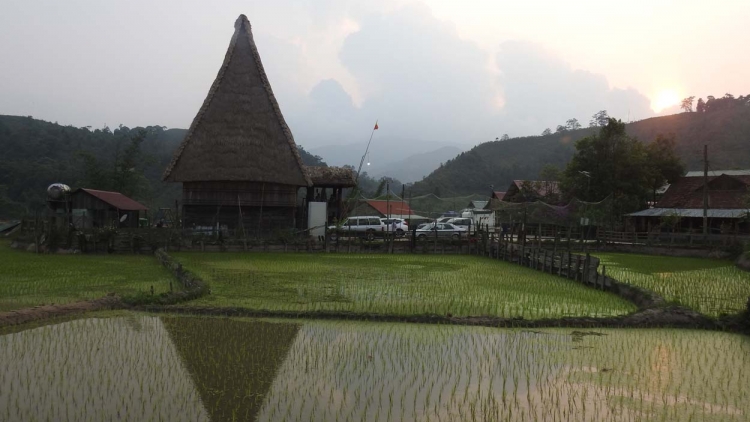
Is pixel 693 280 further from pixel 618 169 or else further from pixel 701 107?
pixel 701 107

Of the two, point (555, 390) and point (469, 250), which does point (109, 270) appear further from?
point (469, 250)

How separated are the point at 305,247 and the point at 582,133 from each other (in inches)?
3527

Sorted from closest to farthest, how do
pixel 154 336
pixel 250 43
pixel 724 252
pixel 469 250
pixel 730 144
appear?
pixel 154 336
pixel 724 252
pixel 469 250
pixel 250 43
pixel 730 144

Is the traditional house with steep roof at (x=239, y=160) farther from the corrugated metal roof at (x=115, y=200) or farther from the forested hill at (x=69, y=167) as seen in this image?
the forested hill at (x=69, y=167)

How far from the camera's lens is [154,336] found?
8.22 metres

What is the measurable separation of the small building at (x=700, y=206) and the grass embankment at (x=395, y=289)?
1595 cm

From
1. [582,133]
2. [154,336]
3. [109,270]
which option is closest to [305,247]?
[109,270]

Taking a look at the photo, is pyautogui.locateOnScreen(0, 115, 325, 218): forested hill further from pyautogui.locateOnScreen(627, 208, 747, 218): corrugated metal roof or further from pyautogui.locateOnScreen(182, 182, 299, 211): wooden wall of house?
pyautogui.locateOnScreen(627, 208, 747, 218): corrugated metal roof

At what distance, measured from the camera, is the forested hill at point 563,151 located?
70000 millimetres

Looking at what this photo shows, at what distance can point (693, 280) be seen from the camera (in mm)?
15641

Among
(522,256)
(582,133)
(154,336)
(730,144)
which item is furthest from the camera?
(582,133)

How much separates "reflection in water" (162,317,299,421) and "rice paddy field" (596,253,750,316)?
766cm

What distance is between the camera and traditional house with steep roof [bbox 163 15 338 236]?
88.4ft

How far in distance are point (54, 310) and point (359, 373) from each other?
5766 millimetres
